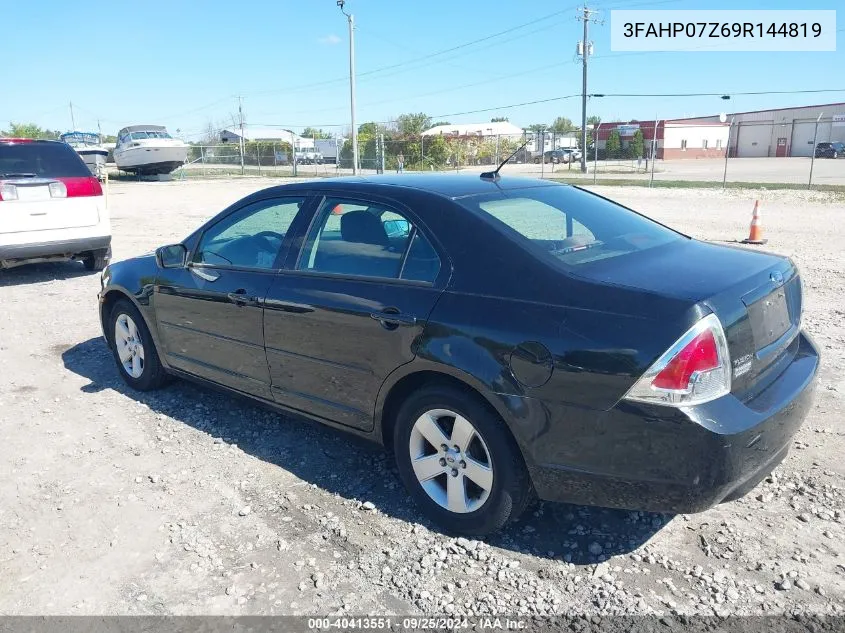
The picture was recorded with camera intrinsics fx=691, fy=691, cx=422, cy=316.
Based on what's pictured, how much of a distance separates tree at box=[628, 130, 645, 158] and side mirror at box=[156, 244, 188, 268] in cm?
5148

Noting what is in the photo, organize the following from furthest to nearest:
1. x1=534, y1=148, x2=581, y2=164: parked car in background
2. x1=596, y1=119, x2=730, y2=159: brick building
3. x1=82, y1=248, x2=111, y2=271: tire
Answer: x1=596, y1=119, x2=730, y2=159: brick building
x1=534, y1=148, x2=581, y2=164: parked car in background
x1=82, y1=248, x2=111, y2=271: tire

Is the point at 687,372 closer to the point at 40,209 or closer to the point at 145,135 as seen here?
the point at 40,209

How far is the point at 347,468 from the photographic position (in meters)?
4.00

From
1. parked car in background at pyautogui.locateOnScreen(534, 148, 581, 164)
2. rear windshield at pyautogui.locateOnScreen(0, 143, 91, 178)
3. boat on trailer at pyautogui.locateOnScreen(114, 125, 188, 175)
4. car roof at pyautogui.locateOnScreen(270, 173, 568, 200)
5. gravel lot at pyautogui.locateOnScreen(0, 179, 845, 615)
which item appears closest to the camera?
gravel lot at pyautogui.locateOnScreen(0, 179, 845, 615)

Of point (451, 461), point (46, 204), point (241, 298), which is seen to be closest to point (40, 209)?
point (46, 204)

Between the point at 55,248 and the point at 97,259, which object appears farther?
the point at 97,259

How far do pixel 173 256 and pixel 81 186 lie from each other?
225 inches

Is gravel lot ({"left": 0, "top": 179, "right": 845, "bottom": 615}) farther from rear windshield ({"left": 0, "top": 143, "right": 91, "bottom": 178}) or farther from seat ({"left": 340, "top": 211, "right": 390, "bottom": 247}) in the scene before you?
rear windshield ({"left": 0, "top": 143, "right": 91, "bottom": 178})

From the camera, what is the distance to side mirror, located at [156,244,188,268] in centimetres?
462

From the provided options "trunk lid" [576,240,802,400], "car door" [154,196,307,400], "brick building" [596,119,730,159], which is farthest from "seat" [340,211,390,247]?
"brick building" [596,119,730,159]

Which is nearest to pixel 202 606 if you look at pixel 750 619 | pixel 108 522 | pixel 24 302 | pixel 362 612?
pixel 362 612

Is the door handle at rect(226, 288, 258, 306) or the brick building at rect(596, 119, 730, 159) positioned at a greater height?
the brick building at rect(596, 119, 730, 159)

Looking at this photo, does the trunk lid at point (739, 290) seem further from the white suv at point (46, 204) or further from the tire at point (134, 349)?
the white suv at point (46, 204)

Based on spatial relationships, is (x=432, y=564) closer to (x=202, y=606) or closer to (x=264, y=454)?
(x=202, y=606)
